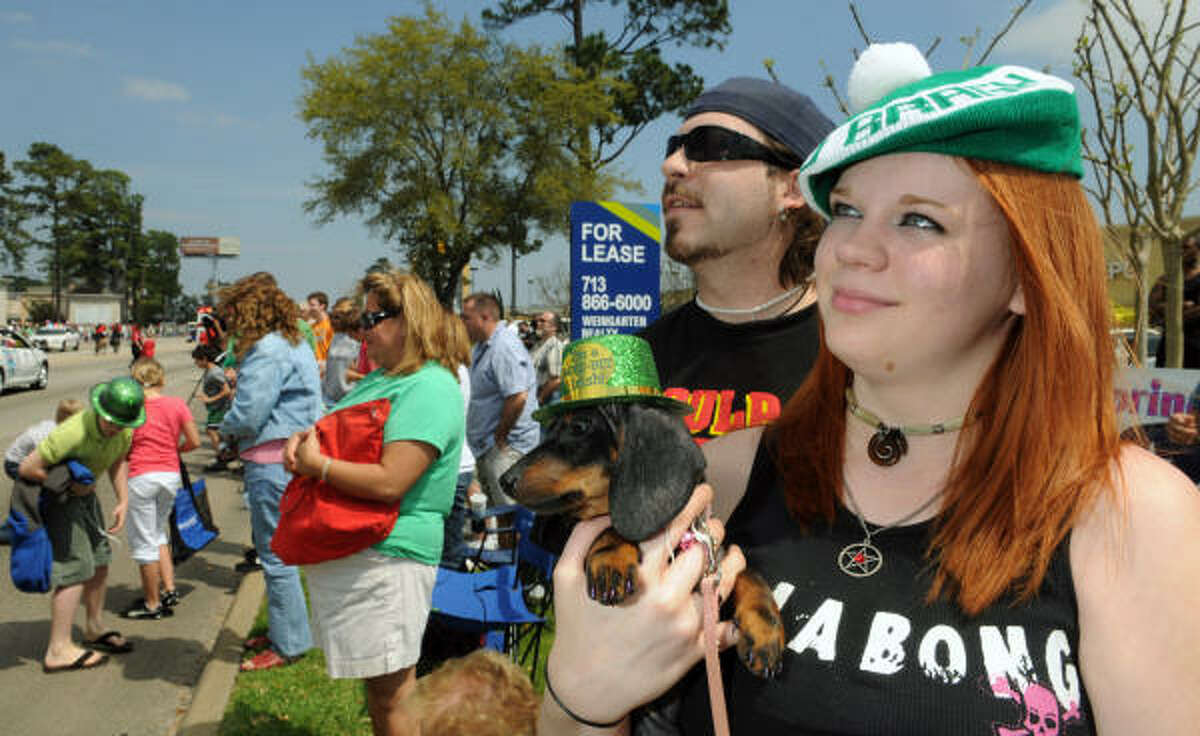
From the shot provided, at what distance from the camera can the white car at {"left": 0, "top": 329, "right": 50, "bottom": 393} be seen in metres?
22.4

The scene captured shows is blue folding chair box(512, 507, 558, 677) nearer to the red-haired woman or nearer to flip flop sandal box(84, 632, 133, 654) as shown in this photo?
the red-haired woman

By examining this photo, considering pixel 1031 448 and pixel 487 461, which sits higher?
pixel 1031 448

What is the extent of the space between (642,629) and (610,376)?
415mm

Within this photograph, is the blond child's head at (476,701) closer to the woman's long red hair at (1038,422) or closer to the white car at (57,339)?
the woman's long red hair at (1038,422)

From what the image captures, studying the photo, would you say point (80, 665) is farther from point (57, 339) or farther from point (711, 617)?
point (57, 339)

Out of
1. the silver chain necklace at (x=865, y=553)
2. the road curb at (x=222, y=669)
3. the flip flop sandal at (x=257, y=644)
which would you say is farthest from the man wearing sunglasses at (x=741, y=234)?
the flip flop sandal at (x=257, y=644)

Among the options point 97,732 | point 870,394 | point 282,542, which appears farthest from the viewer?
point 97,732

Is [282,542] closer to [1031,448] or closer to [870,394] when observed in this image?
[870,394]

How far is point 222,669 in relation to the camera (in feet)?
16.3

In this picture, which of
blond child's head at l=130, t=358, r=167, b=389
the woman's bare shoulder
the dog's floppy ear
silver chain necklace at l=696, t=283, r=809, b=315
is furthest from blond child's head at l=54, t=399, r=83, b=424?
the woman's bare shoulder

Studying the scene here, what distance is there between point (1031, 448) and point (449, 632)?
3920 mm

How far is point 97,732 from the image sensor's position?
429 cm

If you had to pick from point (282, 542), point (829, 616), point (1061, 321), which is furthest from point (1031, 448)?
point (282, 542)

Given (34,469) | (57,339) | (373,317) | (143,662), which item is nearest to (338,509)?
(373,317)
